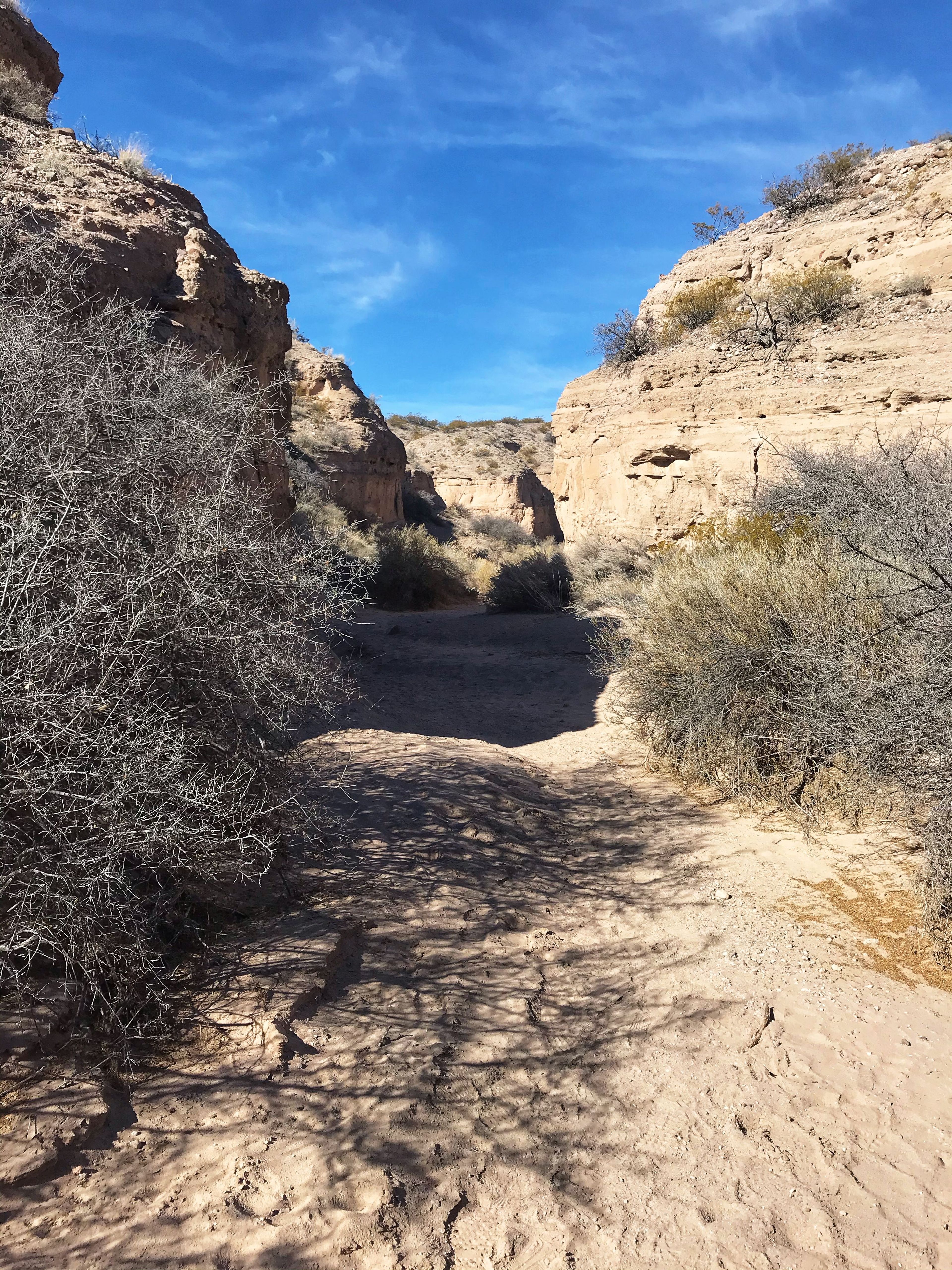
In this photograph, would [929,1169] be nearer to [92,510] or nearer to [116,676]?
[116,676]

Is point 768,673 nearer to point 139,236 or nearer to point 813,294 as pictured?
point 139,236

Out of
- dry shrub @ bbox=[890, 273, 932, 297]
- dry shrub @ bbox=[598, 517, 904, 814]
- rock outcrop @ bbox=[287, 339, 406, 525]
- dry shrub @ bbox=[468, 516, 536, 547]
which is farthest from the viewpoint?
dry shrub @ bbox=[468, 516, 536, 547]

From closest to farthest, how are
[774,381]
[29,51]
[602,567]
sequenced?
[29,51], [774,381], [602,567]

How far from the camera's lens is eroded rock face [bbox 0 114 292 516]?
639 centimetres

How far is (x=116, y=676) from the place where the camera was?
2.66m

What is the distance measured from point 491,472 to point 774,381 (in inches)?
899

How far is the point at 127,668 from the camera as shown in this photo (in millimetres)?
2635

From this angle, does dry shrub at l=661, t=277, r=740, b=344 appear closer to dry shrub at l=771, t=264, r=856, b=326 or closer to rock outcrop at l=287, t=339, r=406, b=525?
dry shrub at l=771, t=264, r=856, b=326

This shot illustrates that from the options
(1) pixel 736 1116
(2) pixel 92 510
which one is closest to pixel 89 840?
(2) pixel 92 510

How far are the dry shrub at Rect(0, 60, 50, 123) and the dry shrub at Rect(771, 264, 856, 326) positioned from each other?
10.8m

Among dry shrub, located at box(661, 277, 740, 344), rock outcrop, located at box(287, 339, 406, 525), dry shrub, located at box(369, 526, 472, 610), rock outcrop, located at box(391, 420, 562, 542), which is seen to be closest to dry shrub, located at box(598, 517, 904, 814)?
dry shrub, located at box(661, 277, 740, 344)

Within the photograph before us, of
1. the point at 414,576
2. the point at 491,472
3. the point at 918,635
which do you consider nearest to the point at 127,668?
the point at 918,635

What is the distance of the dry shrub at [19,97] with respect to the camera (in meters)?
7.50

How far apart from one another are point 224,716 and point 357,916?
1190mm
